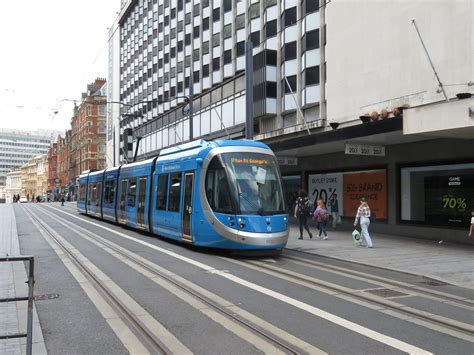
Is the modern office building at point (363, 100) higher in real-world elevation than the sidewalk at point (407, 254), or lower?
higher

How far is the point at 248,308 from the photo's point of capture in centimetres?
742

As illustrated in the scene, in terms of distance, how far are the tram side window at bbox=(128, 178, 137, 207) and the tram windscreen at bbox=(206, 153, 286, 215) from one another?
7.90 meters

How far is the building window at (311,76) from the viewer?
90.7 ft

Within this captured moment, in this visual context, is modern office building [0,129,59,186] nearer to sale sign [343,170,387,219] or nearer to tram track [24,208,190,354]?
sale sign [343,170,387,219]

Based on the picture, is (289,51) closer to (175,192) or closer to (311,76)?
(311,76)

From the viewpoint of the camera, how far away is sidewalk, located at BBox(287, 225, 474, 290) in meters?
11.3

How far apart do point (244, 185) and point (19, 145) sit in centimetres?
13817

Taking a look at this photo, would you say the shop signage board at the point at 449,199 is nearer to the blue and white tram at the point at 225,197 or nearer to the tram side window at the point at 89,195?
the blue and white tram at the point at 225,197

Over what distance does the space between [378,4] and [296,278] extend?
15.2 meters

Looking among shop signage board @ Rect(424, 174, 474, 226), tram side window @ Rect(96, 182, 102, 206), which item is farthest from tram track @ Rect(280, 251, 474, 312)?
tram side window @ Rect(96, 182, 102, 206)

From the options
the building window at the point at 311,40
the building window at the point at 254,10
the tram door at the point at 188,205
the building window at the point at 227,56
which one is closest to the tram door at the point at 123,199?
the tram door at the point at 188,205

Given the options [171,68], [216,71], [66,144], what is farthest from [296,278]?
[66,144]

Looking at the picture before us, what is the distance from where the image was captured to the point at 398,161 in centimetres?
2028

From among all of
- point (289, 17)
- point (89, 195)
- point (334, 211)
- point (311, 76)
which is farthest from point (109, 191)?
point (289, 17)
